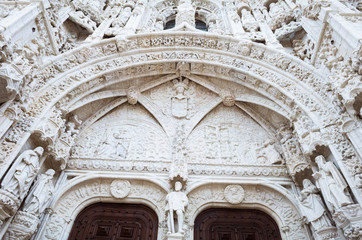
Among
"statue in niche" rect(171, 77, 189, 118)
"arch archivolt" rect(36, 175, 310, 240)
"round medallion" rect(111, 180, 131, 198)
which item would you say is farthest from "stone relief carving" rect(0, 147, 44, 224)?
"statue in niche" rect(171, 77, 189, 118)

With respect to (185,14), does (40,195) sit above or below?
below

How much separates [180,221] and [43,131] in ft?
8.89

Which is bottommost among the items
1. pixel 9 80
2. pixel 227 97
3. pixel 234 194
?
pixel 234 194

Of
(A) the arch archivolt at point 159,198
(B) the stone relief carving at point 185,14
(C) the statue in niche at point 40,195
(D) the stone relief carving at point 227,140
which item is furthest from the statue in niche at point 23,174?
(B) the stone relief carving at point 185,14

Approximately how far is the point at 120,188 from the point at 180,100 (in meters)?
2.56

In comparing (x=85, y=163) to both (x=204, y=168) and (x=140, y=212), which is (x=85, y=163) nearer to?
(x=140, y=212)

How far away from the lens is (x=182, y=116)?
6180mm

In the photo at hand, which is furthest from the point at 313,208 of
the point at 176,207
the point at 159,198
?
the point at 159,198

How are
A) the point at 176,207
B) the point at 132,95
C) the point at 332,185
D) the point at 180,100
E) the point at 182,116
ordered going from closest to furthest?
the point at 332,185, the point at 176,207, the point at 182,116, the point at 132,95, the point at 180,100

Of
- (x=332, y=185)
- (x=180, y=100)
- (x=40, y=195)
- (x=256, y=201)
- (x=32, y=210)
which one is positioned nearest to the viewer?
(x=332, y=185)

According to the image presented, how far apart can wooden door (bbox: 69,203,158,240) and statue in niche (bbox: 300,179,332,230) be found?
255cm

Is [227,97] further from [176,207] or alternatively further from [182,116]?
[176,207]

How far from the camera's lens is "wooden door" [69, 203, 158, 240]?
462 cm

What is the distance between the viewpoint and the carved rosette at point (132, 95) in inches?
248
